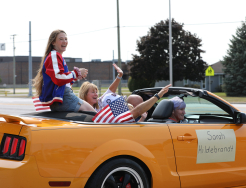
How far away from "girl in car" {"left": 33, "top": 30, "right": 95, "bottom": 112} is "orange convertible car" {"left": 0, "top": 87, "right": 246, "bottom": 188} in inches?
8.3

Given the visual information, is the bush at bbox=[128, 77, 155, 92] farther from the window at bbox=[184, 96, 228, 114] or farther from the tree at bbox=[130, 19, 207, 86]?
the window at bbox=[184, 96, 228, 114]

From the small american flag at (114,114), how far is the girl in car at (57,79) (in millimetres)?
566

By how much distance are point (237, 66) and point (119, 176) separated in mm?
33853

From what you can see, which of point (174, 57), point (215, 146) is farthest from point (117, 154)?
point (174, 57)

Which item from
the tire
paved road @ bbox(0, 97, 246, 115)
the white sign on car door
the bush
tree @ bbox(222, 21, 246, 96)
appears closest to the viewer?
the tire

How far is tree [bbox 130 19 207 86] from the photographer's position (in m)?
37.4

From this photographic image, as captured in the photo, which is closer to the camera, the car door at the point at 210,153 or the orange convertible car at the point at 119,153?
the orange convertible car at the point at 119,153

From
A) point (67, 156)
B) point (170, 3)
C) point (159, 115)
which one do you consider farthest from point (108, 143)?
point (170, 3)

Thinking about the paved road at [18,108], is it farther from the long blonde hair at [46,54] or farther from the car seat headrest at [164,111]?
the long blonde hair at [46,54]

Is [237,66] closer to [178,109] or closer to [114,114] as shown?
[178,109]

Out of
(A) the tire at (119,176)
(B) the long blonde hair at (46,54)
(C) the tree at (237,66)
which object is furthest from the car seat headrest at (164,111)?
(C) the tree at (237,66)

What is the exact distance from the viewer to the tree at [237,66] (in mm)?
34281

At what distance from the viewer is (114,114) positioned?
134 inches

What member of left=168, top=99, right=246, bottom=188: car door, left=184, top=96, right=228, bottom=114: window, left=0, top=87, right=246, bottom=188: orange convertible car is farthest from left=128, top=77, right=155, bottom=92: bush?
left=0, top=87, right=246, bottom=188: orange convertible car
